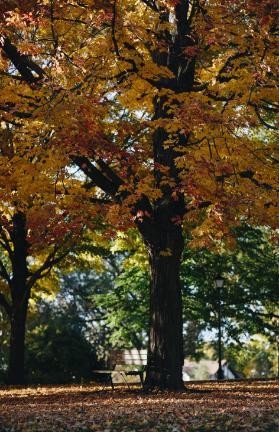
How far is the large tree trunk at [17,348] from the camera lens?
20.4 metres

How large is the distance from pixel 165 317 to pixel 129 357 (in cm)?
305

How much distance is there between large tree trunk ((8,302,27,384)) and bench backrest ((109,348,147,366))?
3974 mm

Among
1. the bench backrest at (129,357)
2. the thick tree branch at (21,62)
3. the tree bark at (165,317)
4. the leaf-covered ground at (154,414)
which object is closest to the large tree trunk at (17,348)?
the bench backrest at (129,357)

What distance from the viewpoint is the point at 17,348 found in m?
20.7

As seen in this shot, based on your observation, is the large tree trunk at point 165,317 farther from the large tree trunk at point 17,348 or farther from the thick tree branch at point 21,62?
the large tree trunk at point 17,348

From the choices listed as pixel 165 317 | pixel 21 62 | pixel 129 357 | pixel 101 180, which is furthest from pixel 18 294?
pixel 21 62

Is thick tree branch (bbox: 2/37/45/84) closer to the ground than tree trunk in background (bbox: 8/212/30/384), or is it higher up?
higher up

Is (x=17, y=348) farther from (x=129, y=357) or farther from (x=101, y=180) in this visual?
(x=101, y=180)

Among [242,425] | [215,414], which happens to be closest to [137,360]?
[215,414]

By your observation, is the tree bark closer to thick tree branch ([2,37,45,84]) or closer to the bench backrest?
the bench backrest

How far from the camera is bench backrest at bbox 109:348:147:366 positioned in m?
16.3

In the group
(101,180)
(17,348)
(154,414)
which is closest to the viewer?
(154,414)

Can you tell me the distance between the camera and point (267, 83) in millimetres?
13594

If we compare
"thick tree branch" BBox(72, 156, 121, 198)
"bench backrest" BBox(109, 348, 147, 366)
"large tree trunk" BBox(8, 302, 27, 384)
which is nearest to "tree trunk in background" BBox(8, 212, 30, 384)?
"large tree trunk" BBox(8, 302, 27, 384)
